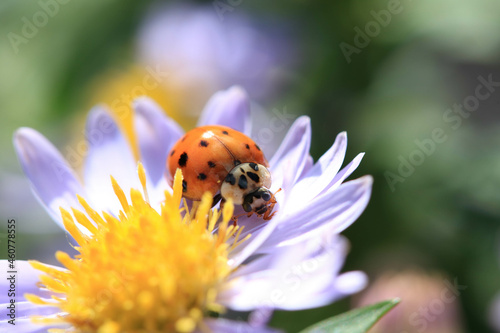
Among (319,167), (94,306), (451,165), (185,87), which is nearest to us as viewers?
(94,306)

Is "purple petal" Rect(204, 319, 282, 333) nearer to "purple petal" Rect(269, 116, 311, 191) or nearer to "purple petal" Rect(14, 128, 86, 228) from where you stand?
"purple petal" Rect(269, 116, 311, 191)

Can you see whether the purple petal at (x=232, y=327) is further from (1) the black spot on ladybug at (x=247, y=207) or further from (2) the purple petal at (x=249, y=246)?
(1) the black spot on ladybug at (x=247, y=207)

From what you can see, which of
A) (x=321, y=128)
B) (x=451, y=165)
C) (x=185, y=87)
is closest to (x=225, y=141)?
(x=321, y=128)

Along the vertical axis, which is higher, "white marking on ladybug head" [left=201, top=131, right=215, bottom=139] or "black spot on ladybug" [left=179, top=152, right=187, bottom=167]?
"white marking on ladybug head" [left=201, top=131, right=215, bottom=139]

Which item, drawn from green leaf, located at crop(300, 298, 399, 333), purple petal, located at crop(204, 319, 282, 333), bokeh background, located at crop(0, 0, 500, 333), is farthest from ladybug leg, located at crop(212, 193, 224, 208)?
bokeh background, located at crop(0, 0, 500, 333)

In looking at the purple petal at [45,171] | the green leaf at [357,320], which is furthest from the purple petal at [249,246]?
the purple petal at [45,171]

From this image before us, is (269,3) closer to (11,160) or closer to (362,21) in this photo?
(362,21)

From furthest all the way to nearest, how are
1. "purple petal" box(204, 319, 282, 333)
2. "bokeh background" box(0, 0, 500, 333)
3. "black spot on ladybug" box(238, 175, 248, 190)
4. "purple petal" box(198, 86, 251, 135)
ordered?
"bokeh background" box(0, 0, 500, 333) → "purple petal" box(198, 86, 251, 135) → "black spot on ladybug" box(238, 175, 248, 190) → "purple petal" box(204, 319, 282, 333)
